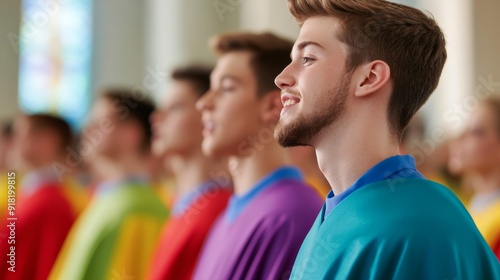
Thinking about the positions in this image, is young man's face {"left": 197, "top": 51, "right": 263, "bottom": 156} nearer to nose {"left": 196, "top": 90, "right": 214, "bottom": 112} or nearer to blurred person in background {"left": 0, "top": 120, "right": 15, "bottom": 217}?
nose {"left": 196, "top": 90, "right": 214, "bottom": 112}

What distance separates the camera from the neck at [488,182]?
16.5 feet

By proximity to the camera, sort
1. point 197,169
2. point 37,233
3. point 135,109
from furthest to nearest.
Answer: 1. point 135,109
2. point 37,233
3. point 197,169

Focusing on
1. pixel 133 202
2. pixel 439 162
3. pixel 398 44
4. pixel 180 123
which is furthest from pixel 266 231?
pixel 439 162

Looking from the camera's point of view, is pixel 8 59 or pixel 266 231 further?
pixel 8 59

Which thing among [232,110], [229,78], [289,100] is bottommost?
[232,110]

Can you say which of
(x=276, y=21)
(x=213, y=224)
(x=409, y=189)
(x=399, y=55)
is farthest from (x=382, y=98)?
(x=276, y=21)

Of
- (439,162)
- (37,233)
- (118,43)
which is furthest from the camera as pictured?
(118,43)

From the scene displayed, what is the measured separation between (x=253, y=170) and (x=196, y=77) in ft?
4.26

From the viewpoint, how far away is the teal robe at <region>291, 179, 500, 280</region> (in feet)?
6.36

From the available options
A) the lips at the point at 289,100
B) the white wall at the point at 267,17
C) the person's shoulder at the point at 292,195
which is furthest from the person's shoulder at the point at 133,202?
the white wall at the point at 267,17

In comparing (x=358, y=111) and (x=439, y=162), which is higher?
(x=358, y=111)

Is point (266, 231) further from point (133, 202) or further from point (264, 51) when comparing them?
point (133, 202)

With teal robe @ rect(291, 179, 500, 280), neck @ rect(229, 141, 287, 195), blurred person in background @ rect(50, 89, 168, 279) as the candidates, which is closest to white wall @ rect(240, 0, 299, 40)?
blurred person in background @ rect(50, 89, 168, 279)

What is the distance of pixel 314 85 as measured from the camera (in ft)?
7.52
